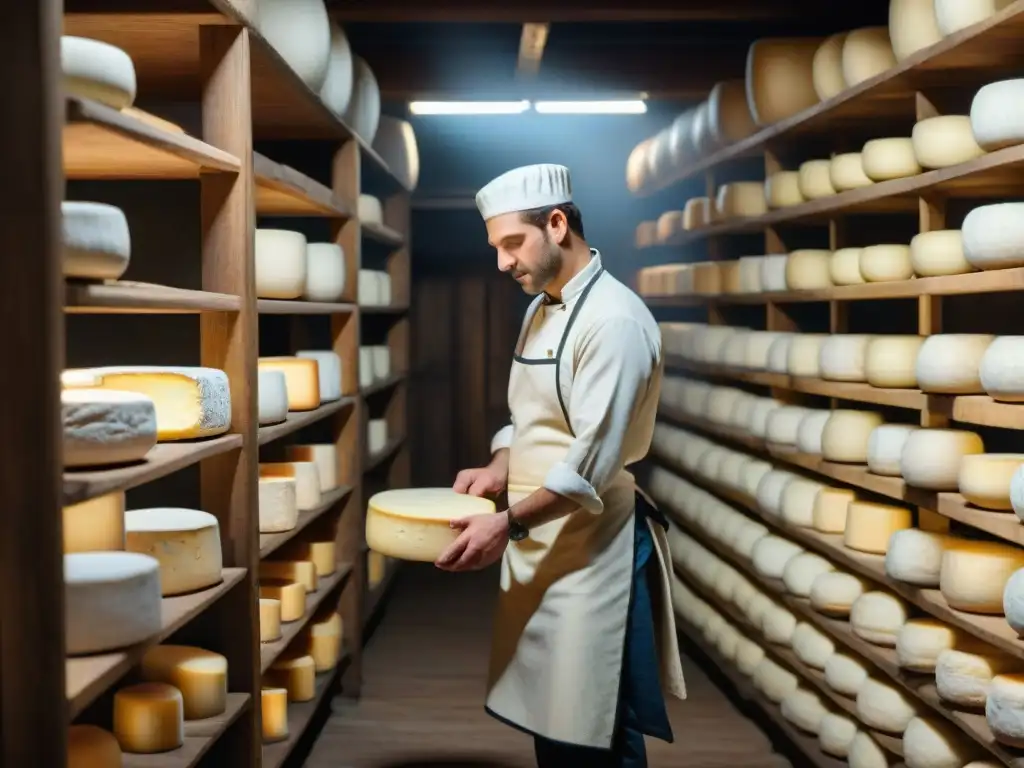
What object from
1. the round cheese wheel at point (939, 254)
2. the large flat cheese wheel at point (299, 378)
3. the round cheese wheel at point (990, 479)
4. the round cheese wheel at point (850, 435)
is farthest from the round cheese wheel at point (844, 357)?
the large flat cheese wheel at point (299, 378)

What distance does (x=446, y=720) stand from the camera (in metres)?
3.78

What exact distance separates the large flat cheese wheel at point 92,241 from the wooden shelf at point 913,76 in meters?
1.55

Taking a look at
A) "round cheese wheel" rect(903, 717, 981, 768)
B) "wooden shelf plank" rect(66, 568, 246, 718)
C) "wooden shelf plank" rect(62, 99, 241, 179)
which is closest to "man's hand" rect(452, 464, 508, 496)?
"wooden shelf plank" rect(66, 568, 246, 718)

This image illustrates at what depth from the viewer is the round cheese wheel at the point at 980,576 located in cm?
241

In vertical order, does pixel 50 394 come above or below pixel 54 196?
below

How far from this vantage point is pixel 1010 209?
7.52 ft

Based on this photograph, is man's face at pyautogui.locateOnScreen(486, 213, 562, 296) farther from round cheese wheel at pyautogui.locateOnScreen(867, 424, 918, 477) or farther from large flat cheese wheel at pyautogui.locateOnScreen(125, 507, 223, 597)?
round cheese wheel at pyautogui.locateOnScreen(867, 424, 918, 477)

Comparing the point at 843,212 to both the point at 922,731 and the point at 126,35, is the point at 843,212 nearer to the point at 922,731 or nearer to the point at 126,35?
the point at 922,731

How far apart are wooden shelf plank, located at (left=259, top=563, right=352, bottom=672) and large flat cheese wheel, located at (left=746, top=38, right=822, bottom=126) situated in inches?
75.4

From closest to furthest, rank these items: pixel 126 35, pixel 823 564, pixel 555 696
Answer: pixel 126 35 < pixel 555 696 < pixel 823 564

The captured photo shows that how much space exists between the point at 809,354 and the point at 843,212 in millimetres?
399

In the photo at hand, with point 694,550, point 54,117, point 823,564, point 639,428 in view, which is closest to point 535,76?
point 694,550

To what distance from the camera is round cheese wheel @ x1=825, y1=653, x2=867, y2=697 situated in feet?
Answer: 9.80

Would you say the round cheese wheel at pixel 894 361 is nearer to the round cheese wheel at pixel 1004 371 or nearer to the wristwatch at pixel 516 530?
the round cheese wheel at pixel 1004 371
